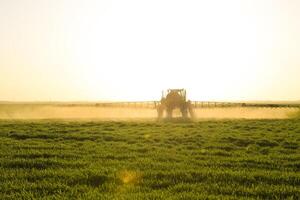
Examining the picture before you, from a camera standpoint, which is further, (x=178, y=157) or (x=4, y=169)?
(x=178, y=157)

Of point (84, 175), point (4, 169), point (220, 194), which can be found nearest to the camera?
point (220, 194)

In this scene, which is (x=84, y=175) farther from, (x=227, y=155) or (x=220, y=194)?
(x=227, y=155)

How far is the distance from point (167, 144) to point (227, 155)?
4199 millimetres

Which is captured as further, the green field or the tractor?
the tractor

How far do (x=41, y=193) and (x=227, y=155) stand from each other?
9.50 metres

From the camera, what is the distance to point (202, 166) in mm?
14938

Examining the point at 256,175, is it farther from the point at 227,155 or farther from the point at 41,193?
the point at 41,193

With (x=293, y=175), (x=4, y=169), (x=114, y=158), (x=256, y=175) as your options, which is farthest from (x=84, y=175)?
(x=293, y=175)

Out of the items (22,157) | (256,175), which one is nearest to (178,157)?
(256,175)

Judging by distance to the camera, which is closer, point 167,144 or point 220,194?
point 220,194

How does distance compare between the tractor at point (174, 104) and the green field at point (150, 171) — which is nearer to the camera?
the green field at point (150, 171)

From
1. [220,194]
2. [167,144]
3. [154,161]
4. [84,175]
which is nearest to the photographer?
[220,194]

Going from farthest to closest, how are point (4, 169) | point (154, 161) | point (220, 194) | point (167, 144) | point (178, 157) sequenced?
point (167, 144) → point (178, 157) → point (154, 161) → point (4, 169) → point (220, 194)

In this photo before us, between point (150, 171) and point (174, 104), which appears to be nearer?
point (150, 171)
